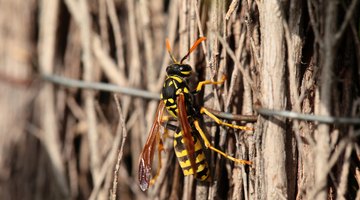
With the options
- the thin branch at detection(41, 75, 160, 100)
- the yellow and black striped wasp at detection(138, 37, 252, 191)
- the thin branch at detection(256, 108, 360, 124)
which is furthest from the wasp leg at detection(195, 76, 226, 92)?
the thin branch at detection(41, 75, 160, 100)

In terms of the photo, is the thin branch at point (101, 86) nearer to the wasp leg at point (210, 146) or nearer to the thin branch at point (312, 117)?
the wasp leg at point (210, 146)

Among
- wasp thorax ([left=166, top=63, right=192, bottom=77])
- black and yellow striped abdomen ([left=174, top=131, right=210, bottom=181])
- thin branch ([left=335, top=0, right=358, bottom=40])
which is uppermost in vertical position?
thin branch ([left=335, top=0, right=358, bottom=40])

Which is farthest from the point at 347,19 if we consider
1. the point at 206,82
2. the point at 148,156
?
the point at 148,156

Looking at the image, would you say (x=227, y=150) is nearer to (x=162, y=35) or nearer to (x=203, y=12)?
(x=203, y=12)

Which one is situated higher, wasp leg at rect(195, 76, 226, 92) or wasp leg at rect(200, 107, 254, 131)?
wasp leg at rect(195, 76, 226, 92)

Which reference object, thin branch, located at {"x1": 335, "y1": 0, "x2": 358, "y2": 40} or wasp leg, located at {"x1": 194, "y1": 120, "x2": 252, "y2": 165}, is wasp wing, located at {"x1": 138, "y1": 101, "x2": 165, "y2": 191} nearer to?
wasp leg, located at {"x1": 194, "y1": 120, "x2": 252, "y2": 165}

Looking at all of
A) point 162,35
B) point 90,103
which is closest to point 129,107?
point 90,103

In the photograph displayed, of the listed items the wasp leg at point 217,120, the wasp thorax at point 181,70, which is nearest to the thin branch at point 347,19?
the wasp leg at point 217,120

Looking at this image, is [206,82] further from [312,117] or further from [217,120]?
[312,117]

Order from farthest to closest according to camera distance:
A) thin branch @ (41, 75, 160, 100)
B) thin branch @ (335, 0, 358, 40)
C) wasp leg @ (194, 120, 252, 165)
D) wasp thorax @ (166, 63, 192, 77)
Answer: thin branch @ (41, 75, 160, 100), wasp thorax @ (166, 63, 192, 77), wasp leg @ (194, 120, 252, 165), thin branch @ (335, 0, 358, 40)
